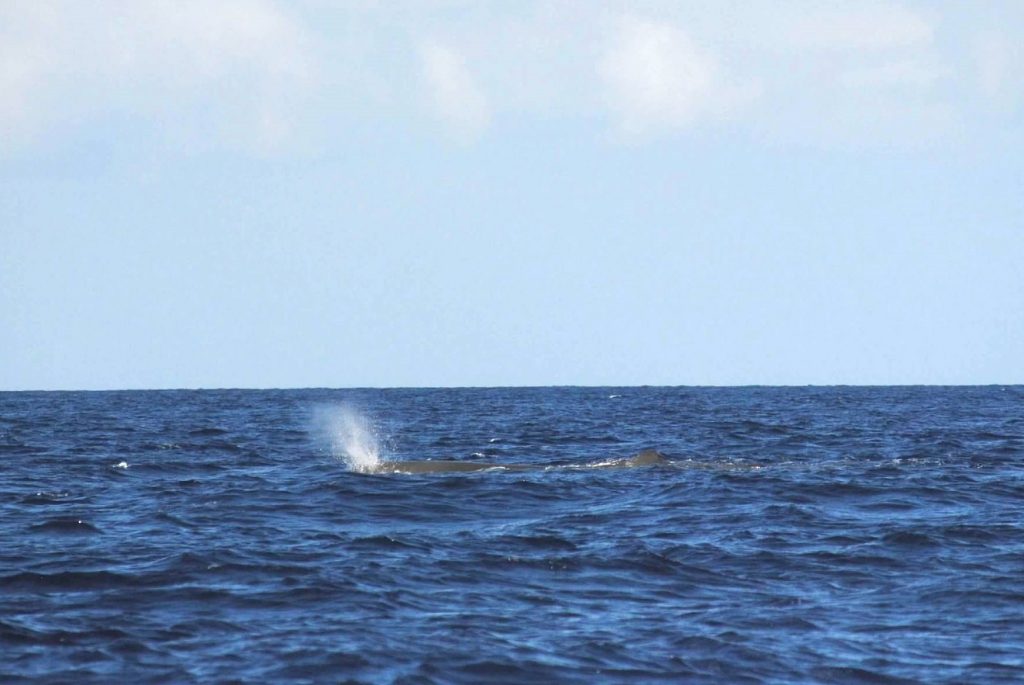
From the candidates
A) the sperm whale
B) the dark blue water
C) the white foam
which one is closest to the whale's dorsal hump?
the sperm whale

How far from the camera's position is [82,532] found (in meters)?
23.2

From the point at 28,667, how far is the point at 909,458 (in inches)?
1209

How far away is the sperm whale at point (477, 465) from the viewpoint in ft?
115

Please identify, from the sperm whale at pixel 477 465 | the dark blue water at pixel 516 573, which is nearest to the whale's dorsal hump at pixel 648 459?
the sperm whale at pixel 477 465

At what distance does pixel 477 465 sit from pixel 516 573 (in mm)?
16385

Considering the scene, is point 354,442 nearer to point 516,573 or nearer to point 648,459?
point 648,459

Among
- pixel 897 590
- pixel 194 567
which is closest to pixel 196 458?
pixel 194 567

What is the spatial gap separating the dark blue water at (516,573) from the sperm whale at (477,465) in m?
0.82

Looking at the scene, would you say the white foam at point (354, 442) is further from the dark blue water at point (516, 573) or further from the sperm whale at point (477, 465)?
the dark blue water at point (516, 573)

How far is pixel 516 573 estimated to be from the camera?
19.3 meters

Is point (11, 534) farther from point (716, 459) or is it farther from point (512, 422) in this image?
point (512, 422)

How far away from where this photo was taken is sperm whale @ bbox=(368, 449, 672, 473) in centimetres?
3509

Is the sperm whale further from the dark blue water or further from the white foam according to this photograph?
the dark blue water

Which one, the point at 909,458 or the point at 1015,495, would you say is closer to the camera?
the point at 1015,495
